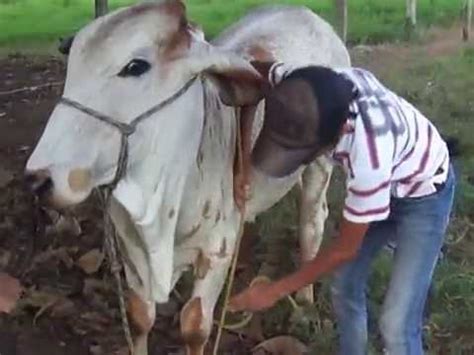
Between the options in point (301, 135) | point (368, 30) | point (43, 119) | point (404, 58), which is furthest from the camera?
point (368, 30)

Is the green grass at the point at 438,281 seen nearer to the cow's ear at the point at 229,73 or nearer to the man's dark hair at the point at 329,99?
the cow's ear at the point at 229,73

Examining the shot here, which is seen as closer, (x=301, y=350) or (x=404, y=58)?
(x=301, y=350)

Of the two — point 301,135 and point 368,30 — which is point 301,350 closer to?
point 301,135

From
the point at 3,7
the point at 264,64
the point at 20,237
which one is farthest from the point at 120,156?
the point at 3,7

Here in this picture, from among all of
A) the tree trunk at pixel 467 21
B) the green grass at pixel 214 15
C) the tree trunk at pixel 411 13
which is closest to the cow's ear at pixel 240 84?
the green grass at pixel 214 15

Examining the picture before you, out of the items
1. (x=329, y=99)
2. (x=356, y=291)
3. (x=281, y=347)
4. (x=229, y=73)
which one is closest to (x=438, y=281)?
(x=281, y=347)

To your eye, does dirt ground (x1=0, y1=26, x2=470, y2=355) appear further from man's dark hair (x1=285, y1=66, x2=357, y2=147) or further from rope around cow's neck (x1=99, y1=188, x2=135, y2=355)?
man's dark hair (x1=285, y1=66, x2=357, y2=147)

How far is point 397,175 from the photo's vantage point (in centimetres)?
365

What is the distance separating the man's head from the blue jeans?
19.3 inches

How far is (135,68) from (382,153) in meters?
0.80

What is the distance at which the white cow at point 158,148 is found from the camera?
11.6 ft

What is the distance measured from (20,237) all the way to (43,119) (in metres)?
1.94

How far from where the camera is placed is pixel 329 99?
11.0 feet

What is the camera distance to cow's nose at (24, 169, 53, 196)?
11.3 ft
